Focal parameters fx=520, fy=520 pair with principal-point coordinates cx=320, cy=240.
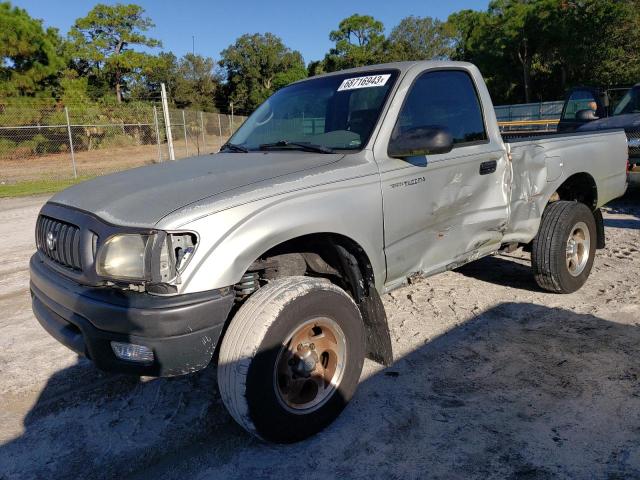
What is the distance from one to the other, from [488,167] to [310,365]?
206 centimetres

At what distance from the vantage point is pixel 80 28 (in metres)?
42.8

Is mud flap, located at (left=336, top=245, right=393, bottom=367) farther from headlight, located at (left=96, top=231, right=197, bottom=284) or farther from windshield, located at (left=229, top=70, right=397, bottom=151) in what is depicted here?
headlight, located at (left=96, top=231, right=197, bottom=284)

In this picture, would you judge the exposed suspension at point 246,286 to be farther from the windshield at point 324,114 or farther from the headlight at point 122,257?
the windshield at point 324,114

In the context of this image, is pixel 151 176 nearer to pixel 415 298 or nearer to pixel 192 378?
pixel 192 378

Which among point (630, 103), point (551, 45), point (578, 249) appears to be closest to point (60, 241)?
point (578, 249)

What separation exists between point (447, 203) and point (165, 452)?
7.50 ft

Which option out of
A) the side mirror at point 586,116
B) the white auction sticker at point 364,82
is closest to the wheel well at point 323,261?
the white auction sticker at point 364,82

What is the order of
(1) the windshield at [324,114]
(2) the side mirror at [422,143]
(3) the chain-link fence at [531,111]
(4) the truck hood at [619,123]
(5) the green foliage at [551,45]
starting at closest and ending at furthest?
(2) the side mirror at [422,143] < (1) the windshield at [324,114] < (4) the truck hood at [619,123] < (3) the chain-link fence at [531,111] < (5) the green foliage at [551,45]

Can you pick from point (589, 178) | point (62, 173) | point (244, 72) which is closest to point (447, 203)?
point (589, 178)

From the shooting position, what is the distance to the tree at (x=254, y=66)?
208 ft

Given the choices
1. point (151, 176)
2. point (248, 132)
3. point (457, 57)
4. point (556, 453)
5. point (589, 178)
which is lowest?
point (556, 453)

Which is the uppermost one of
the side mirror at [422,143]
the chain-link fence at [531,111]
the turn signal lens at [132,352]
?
the chain-link fence at [531,111]

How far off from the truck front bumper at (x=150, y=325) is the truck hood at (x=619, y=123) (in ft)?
27.2

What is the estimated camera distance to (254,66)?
6462 cm
